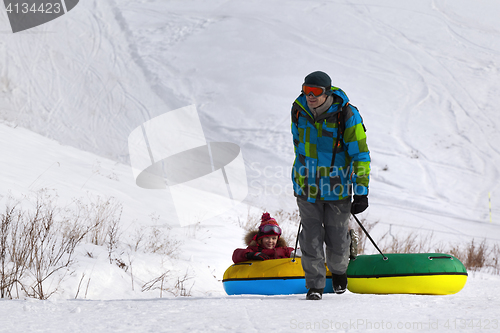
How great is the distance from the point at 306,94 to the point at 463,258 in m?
4.99

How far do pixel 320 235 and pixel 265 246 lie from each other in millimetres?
1106

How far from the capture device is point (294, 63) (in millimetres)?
18469

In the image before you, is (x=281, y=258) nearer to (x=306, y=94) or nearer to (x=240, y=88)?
(x=306, y=94)

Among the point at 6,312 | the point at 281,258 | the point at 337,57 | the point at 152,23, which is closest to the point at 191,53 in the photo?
the point at 152,23

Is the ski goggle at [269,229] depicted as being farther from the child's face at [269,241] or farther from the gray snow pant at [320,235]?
the gray snow pant at [320,235]

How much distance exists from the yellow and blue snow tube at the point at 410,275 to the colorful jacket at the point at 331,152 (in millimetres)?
721

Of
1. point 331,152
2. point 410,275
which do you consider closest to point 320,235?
point 331,152

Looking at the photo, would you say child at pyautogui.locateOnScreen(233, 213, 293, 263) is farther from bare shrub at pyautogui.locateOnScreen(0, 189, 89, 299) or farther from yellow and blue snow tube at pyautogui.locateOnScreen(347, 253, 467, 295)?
bare shrub at pyautogui.locateOnScreen(0, 189, 89, 299)

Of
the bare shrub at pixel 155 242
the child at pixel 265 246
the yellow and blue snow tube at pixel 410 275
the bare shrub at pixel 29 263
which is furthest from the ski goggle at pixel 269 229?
the bare shrub at pixel 29 263

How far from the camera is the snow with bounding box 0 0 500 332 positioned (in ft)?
8.05

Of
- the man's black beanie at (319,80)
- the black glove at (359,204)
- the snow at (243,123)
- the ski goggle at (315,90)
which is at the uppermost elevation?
the man's black beanie at (319,80)

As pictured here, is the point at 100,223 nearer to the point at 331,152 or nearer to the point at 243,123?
the point at 331,152

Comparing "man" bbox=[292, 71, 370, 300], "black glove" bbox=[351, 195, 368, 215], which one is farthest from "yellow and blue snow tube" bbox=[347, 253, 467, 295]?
"black glove" bbox=[351, 195, 368, 215]

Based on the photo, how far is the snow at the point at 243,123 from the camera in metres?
2.46
